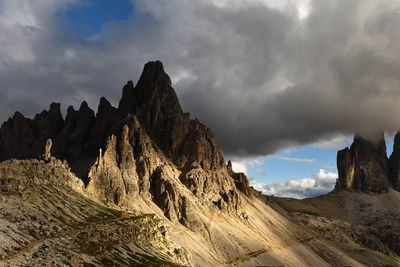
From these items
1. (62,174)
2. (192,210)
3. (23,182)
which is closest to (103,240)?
(23,182)

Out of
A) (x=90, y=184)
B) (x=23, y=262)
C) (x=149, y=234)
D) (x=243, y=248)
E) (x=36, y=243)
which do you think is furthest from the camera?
(x=243, y=248)

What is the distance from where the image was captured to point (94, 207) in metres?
130

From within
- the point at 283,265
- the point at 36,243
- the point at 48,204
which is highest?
the point at 48,204

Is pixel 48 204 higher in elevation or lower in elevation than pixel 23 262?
higher

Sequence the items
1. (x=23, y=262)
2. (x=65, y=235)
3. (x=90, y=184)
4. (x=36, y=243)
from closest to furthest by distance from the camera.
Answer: (x=23, y=262) → (x=36, y=243) → (x=65, y=235) → (x=90, y=184)

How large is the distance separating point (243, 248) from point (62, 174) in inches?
4203

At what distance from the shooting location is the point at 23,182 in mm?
110312

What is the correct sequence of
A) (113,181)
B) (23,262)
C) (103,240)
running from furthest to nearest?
(113,181)
(103,240)
(23,262)

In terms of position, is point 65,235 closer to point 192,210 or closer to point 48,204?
point 48,204

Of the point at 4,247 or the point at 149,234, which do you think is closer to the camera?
the point at 4,247

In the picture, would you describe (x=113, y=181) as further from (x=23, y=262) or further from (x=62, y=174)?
(x=23, y=262)

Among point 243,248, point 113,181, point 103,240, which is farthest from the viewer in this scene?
point 243,248

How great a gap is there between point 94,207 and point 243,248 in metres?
96.2

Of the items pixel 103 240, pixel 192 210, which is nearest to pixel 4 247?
pixel 103 240
